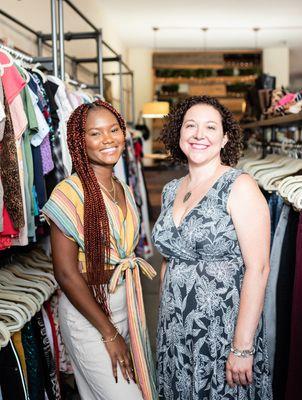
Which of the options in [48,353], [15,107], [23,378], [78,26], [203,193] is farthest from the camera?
[78,26]

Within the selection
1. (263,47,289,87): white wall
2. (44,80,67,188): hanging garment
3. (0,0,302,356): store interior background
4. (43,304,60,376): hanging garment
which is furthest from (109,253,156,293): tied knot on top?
(263,47,289,87): white wall

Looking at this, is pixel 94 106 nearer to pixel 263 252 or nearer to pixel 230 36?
pixel 263 252

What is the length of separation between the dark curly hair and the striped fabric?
A: 0.32 meters

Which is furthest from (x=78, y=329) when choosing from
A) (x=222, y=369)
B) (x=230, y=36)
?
(x=230, y=36)

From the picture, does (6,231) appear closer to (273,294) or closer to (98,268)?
(98,268)

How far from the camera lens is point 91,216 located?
1691 millimetres

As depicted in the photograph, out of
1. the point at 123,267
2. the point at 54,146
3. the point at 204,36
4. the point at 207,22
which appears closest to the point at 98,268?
the point at 123,267

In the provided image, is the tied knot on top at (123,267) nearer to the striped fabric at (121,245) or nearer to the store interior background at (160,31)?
the striped fabric at (121,245)

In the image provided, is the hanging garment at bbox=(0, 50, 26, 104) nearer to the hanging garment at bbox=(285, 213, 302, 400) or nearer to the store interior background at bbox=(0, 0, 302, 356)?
the hanging garment at bbox=(285, 213, 302, 400)

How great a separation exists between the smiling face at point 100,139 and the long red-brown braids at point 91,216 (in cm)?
2

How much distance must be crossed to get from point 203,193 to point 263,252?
0.97 ft

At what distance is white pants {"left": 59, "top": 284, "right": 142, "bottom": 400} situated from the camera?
169cm

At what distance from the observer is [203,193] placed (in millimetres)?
1703

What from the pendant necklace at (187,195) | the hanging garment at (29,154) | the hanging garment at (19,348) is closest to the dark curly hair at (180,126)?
the pendant necklace at (187,195)
